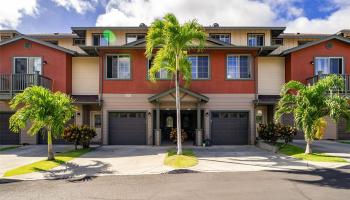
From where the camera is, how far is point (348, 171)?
11.7m

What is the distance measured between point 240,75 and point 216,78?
72.8 inches

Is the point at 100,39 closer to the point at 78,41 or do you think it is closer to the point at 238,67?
the point at 78,41

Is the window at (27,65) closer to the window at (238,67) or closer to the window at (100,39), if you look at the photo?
the window at (100,39)

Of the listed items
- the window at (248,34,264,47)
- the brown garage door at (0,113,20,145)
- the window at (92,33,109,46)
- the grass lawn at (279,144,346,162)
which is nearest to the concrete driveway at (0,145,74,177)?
the brown garage door at (0,113,20,145)

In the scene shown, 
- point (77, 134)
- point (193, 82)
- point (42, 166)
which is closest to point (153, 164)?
point (42, 166)

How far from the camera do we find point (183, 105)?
810 inches

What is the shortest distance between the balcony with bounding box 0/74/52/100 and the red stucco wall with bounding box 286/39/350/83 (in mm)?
18773

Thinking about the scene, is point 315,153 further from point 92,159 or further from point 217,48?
point 92,159

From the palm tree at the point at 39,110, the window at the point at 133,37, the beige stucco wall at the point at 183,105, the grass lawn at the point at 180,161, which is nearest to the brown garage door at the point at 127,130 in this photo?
the beige stucco wall at the point at 183,105

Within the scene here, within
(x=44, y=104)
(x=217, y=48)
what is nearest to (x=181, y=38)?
(x=217, y=48)

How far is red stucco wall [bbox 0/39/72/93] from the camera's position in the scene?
69.2 ft

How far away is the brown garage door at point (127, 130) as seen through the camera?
2078 cm

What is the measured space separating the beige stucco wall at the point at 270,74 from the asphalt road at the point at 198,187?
11572 mm

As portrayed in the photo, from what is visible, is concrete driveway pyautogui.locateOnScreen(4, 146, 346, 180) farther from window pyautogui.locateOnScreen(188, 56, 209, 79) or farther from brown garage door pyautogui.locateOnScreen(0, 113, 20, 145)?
brown garage door pyautogui.locateOnScreen(0, 113, 20, 145)
